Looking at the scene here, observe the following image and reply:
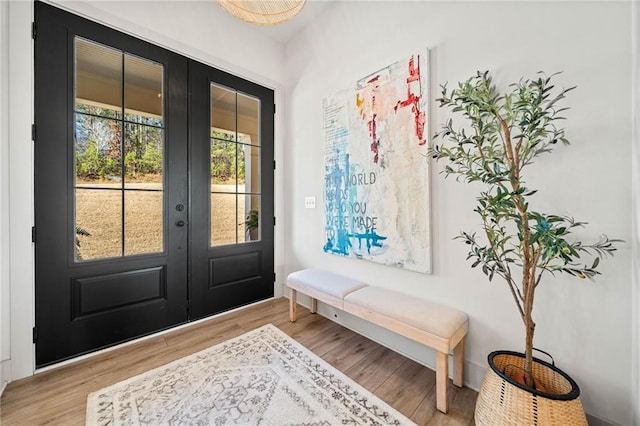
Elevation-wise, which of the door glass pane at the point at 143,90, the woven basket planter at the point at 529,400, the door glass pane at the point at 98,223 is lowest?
the woven basket planter at the point at 529,400

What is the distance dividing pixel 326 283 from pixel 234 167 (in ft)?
5.36

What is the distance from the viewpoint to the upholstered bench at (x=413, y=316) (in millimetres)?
1479

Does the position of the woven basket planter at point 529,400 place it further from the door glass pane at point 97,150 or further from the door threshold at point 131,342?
the door glass pane at point 97,150

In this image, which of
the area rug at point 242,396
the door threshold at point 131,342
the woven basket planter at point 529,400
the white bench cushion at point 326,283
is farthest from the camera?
the white bench cushion at point 326,283

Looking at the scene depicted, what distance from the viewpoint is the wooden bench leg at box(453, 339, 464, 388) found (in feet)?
5.45

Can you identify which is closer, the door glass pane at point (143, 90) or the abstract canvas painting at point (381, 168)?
the abstract canvas painting at point (381, 168)

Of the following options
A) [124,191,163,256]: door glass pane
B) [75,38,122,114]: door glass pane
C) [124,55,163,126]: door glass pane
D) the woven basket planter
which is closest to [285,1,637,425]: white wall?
the woven basket planter

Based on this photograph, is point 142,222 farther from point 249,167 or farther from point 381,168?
point 381,168

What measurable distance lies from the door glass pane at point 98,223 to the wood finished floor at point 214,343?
84 centimetres

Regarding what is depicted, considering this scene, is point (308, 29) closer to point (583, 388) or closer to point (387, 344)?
point (387, 344)

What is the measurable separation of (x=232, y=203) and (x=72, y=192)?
4.22ft

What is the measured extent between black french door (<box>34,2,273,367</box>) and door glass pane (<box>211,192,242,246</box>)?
11mm

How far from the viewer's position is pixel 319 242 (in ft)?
9.19

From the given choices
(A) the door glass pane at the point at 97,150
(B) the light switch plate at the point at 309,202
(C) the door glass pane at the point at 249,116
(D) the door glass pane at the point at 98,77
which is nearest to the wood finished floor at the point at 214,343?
(B) the light switch plate at the point at 309,202
